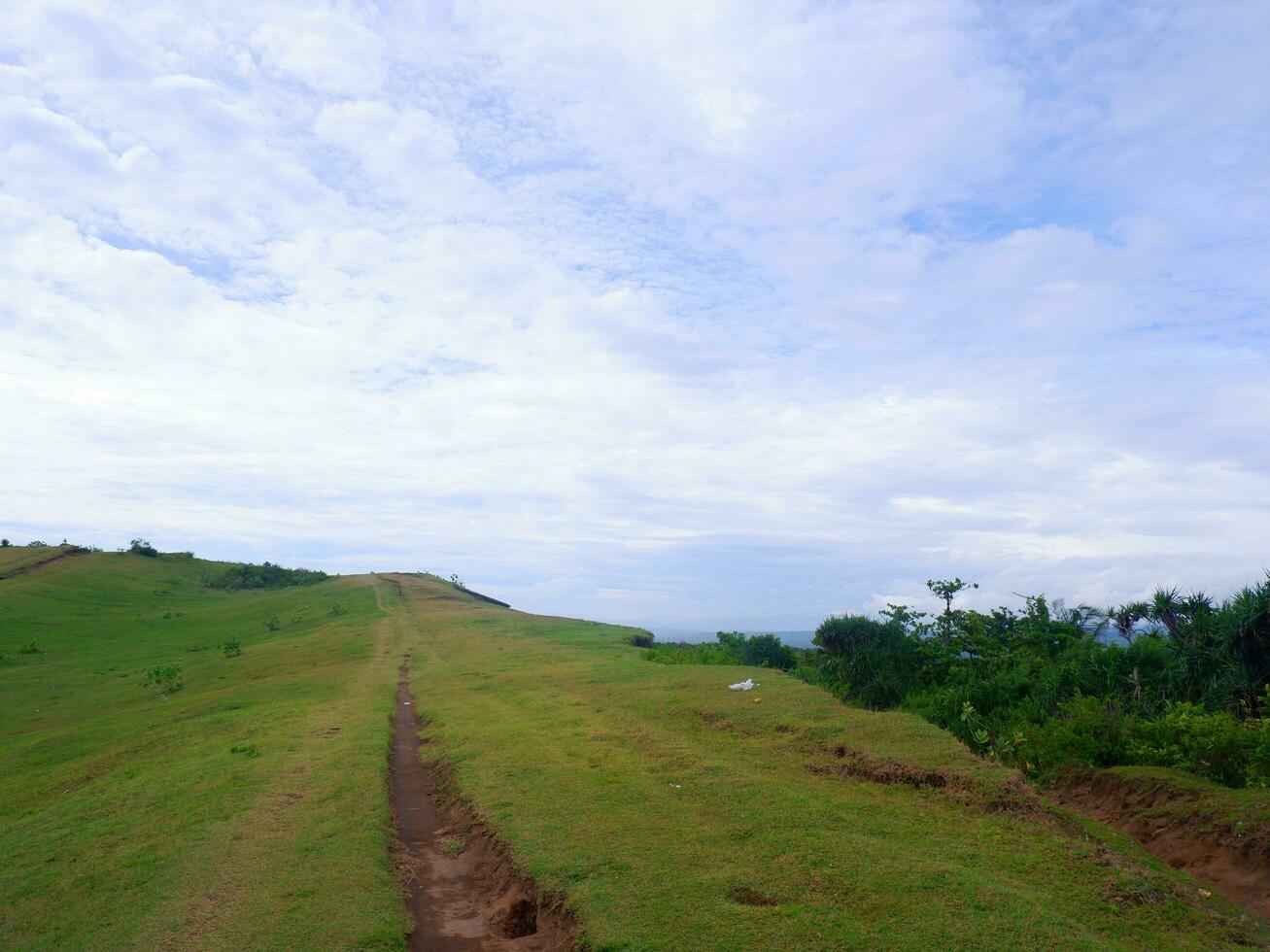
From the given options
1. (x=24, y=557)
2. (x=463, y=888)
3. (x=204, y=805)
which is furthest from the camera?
(x=24, y=557)

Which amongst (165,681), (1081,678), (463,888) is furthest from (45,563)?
(1081,678)

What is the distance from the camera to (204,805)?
14969 millimetres

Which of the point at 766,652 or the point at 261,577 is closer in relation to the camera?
the point at 766,652

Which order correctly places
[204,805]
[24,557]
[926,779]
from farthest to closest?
[24,557]
[204,805]
[926,779]

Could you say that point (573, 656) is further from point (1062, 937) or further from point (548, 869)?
point (1062, 937)

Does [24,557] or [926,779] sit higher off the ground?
[24,557]

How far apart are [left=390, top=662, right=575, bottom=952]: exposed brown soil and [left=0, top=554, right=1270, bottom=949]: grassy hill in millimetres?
316

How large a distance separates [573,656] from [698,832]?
24.5 metres

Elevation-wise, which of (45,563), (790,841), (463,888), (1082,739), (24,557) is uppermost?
(24,557)

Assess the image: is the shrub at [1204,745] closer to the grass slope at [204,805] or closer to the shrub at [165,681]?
the grass slope at [204,805]

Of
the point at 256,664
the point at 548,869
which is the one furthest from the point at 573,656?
the point at 548,869

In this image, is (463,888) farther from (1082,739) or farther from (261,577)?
(261,577)

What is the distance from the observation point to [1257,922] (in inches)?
378

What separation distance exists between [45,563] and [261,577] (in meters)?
21.8
